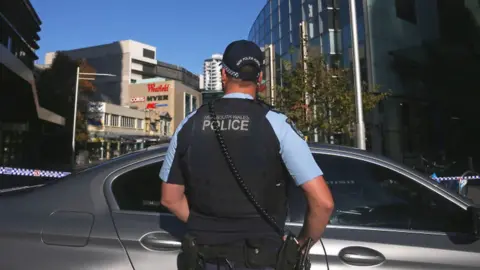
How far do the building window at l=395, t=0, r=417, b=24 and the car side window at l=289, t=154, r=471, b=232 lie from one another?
21909mm

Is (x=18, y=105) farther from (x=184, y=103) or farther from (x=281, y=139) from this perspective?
(x=184, y=103)

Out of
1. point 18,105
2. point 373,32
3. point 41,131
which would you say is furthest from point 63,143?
point 373,32

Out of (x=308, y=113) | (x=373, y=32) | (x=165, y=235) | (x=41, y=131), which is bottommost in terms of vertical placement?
(x=165, y=235)

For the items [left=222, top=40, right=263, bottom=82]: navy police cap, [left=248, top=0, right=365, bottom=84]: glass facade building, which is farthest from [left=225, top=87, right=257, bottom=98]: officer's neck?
[left=248, top=0, right=365, bottom=84]: glass facade building

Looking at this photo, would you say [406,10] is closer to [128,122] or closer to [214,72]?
[214,72]

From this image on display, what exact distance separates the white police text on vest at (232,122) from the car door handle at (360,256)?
1022mm

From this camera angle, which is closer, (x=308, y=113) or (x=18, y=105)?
(x=308, y=113)

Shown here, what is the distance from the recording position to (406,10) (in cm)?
2277

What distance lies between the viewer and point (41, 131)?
1443 inches

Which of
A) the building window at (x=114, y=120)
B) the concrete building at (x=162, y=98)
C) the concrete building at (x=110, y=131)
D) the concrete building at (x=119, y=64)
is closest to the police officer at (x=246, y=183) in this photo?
the concrete building at (x=110, y=131)

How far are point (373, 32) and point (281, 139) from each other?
20866 millimetres

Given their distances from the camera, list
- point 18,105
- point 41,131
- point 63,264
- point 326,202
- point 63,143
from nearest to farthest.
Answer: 1. point 326,202
2. point 63,264
3. point 18,105
4. point 41,131
5. point 63,143

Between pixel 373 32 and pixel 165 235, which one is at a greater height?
pixel 373 32

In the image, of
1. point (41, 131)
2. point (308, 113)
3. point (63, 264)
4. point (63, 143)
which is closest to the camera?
point (63, 264)
